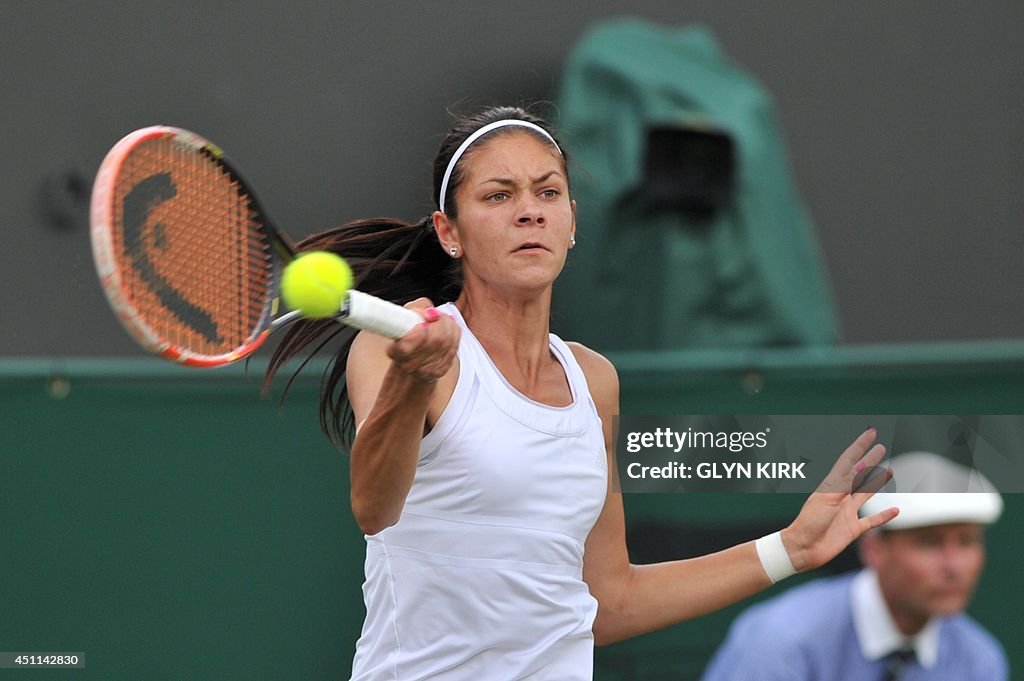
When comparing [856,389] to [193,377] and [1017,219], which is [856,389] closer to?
[1017,219]

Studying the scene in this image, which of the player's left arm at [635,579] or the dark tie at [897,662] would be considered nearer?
the player's left arm at [635,579]

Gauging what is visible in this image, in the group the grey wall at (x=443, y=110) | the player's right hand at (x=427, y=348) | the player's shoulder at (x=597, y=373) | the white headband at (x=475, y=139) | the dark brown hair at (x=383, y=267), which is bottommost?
the player's right hand at (x=427, y=348)

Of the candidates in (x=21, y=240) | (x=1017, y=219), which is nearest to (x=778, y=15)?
(x=1017, y=219)

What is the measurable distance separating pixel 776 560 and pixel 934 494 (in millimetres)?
535

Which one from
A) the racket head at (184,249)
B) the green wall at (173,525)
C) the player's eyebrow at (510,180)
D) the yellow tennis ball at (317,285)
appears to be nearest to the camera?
the yellow tennis ball at (317,285)

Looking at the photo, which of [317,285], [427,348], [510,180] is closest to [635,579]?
[510,180]

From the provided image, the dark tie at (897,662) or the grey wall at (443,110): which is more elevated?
the grey wall at (443,110)

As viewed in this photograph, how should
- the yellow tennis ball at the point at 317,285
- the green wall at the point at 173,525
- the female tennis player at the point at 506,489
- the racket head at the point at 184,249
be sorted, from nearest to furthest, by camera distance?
the yellow tennis ball at the point at 317,285, the racket head at the point at 184,249, the female tennis player at the point at 506,489, the green wall at the point at 173,525

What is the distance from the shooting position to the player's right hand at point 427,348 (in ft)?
5.60

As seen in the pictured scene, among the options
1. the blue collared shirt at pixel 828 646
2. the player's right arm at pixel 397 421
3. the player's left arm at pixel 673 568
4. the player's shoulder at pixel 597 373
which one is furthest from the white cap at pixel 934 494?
the player's right arm at pixel 397 421

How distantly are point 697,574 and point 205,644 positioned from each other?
3.41ft

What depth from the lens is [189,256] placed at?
1951 mm

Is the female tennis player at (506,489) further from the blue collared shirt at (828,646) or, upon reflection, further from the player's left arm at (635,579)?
the blue collared shirt at (828,646)

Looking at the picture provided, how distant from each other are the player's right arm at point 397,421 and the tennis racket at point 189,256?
0.03 meters
